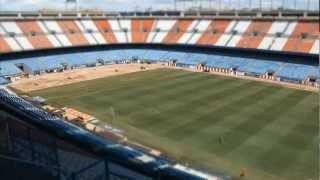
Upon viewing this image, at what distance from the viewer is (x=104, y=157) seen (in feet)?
33.6

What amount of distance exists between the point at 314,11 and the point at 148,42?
33.5m

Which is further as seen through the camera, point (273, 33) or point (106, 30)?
point (106, 30)

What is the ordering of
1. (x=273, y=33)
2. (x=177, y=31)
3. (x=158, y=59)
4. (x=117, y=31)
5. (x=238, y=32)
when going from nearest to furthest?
(x=273, y=33) < (x=238, y=32) < (x=158, y=59) < (x=177, y=31) < (x=117, y=31)

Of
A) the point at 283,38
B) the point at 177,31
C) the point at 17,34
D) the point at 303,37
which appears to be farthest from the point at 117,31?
the point at 303,37

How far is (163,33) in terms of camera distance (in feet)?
268

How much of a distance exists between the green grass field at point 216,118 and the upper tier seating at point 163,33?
47.9ft

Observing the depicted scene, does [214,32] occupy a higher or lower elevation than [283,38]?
higher

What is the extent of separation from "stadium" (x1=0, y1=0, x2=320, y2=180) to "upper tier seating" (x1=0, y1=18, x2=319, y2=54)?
234 mm

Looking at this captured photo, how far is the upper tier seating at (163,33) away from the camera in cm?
6544

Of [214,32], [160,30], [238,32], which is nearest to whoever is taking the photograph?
[238,32]

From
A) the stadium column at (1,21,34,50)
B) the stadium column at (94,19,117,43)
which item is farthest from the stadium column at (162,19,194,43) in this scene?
the stadium column at (1,21,34,50)

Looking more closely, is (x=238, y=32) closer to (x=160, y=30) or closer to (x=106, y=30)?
(x=160, y=30)

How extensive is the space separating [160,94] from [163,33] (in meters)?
36.6

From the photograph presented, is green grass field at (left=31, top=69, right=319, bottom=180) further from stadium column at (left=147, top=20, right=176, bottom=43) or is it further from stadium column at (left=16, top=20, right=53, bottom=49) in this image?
stadium column at (left=147, top=20, right=176, bottom=43)
